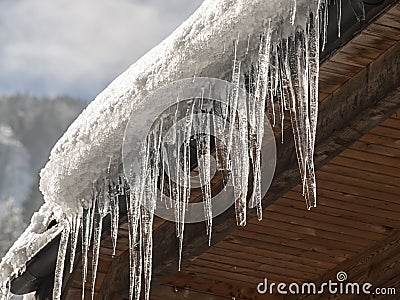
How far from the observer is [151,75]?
328cm

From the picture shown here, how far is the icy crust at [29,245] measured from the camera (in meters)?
4.31

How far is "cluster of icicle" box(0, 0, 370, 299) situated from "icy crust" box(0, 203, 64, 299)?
13.4 inches

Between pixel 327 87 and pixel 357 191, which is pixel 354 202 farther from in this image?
pixel 327 87

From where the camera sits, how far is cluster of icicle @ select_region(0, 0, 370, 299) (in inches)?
111

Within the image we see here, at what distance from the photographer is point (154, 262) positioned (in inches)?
167

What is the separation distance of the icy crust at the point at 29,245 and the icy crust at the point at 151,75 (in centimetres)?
31

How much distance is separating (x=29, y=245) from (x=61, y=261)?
1.22ft

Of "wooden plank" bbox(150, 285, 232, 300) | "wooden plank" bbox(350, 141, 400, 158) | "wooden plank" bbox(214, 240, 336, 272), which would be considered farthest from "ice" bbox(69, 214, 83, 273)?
"wooden plank" bbox(350, 141, 400, 158)

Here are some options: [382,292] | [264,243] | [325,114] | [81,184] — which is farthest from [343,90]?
[382,292]

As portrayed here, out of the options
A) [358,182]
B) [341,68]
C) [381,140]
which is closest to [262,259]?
[358,182]

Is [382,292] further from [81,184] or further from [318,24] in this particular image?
[318,24]

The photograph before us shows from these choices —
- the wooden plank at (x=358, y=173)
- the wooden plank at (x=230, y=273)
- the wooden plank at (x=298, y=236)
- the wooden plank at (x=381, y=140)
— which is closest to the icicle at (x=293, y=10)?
the wooden plank at (x=381, y=140)

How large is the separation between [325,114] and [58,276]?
1521 mm

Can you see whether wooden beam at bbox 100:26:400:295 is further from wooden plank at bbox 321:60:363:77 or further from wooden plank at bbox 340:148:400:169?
wooden plank at bbox 340:148:400:169
